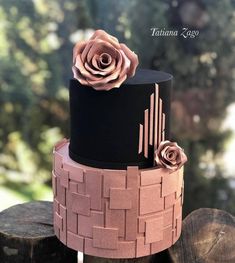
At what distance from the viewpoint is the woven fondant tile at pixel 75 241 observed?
3.73 feet

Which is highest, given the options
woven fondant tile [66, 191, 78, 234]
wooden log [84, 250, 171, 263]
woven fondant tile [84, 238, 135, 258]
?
woven fondant tile [66, 191, 78, 234]

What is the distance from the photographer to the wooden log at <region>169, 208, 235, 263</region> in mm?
1189

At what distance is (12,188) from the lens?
109 inches

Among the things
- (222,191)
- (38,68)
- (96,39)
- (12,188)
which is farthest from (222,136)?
(96,39)

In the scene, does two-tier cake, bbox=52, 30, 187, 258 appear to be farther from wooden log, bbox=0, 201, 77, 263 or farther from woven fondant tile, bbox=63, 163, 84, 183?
wooden log, bbox=0, 201, 77, 263

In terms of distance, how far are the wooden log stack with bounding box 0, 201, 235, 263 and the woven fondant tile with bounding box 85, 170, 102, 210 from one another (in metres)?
0.20

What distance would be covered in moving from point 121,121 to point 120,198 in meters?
0.20

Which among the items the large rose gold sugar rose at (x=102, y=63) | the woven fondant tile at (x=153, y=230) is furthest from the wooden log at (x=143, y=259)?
the large rose gold sugar rose at (x=102, y=63)

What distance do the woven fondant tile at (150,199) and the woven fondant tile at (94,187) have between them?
0.36 ft

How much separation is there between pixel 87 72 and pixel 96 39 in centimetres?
8

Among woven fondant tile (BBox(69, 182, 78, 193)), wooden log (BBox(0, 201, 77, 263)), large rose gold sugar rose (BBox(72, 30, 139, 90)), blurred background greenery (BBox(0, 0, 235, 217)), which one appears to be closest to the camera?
large rose gold sugar rose (BBox(72, 30, 139, 90))

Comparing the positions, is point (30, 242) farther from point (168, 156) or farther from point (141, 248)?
point (168, 156)

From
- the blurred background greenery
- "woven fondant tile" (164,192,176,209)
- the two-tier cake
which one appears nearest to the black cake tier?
the two-tier cake

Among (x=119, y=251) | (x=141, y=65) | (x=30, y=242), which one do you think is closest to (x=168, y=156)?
(x=119, y=251)
